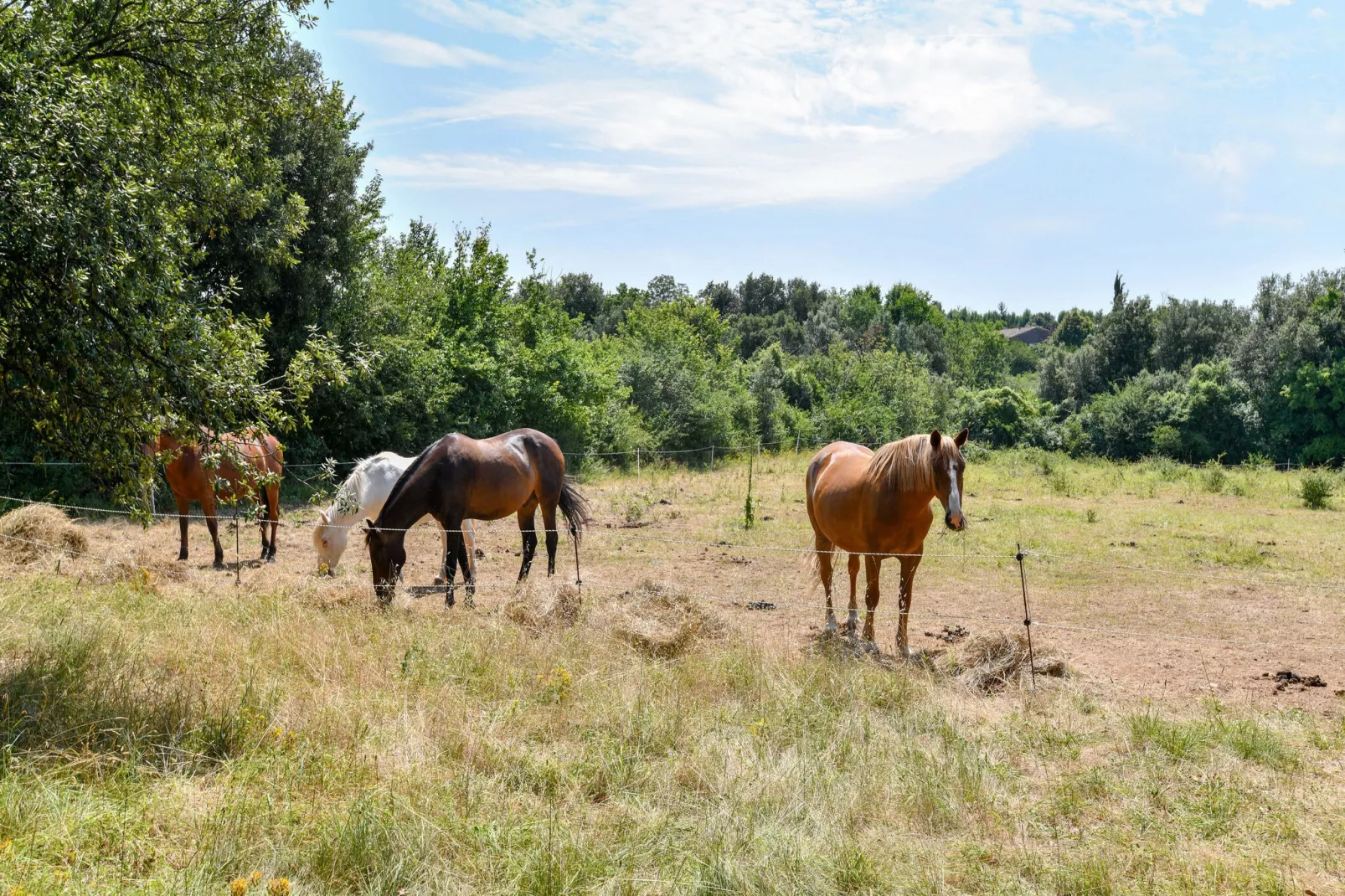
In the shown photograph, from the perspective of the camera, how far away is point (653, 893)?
3426 mm

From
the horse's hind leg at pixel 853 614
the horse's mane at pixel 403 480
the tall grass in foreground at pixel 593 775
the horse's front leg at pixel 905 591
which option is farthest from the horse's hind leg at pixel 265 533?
the horse's front leg at pixel 905 591

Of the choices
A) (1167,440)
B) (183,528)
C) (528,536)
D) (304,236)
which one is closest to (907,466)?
(528,536)

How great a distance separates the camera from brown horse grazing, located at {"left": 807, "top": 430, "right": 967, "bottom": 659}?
7.20 meters

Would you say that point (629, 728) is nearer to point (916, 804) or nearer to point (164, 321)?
point (916, 804)

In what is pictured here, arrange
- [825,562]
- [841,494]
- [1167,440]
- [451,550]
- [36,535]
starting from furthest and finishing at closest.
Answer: [1167,440], [36,535], [451,550], [825,562], [841,494]

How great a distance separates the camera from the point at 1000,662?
668 cm

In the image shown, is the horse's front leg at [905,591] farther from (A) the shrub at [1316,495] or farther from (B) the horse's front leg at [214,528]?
(A) the shrub at [1316,495]

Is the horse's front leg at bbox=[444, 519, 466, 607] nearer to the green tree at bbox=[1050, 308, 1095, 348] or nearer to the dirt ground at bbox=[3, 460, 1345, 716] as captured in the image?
the dirt ground at bbox=[3, 460, 1345, 716]

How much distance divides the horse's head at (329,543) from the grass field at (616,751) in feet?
3.75

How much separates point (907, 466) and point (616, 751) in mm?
3851

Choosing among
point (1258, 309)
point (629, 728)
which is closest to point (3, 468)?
point (629, 728)

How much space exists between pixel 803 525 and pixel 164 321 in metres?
11.4

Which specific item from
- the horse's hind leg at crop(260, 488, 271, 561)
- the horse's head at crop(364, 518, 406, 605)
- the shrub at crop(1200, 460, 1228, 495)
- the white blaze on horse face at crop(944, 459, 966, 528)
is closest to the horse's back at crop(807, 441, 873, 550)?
the white blaze on horse face at crop(944, 459, 966, 528)

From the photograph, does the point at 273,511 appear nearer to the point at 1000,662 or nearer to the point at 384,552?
the point at 384,552
